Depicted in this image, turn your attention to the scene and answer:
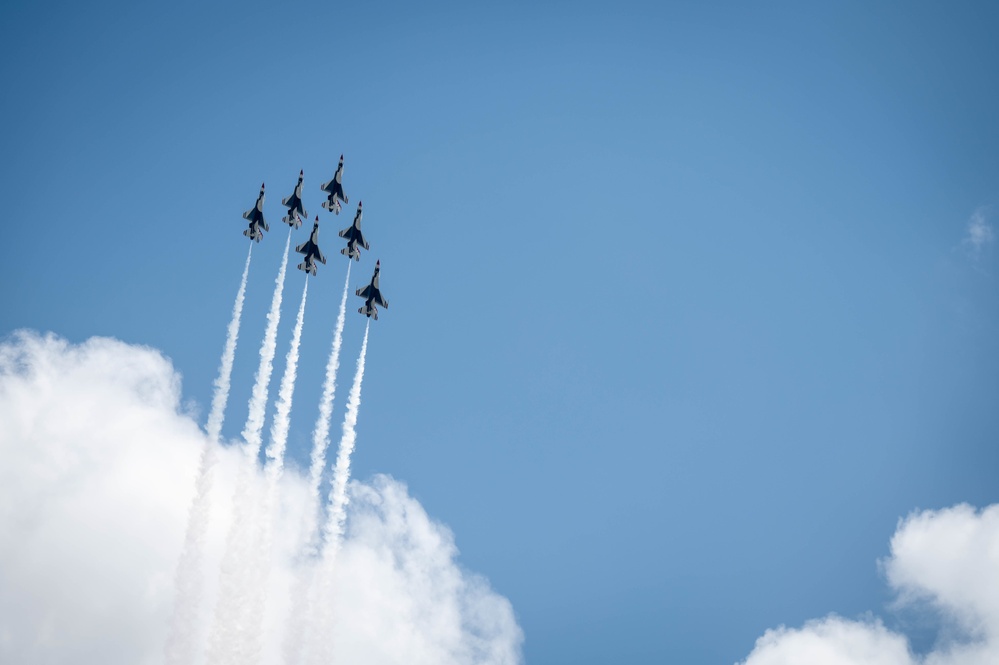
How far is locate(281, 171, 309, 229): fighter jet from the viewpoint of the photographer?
3952 inches

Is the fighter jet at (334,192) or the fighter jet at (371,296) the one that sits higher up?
the fighter jet at (334,192)

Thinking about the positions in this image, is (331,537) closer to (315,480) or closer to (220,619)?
(315,480)

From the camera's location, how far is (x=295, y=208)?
10056 cm

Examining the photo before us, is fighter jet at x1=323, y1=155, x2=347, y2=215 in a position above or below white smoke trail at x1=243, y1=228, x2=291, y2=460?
above

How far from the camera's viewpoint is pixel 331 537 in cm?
8850

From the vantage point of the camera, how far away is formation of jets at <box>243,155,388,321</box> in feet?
326

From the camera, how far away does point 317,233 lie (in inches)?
3964

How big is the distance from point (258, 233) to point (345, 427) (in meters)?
23.4

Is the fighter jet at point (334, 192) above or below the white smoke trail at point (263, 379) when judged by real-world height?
above

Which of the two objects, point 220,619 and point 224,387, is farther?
point 224,387

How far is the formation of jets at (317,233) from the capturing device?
99438 millimetres

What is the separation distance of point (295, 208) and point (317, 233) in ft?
11.6

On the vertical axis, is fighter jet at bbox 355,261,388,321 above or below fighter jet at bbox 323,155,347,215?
below

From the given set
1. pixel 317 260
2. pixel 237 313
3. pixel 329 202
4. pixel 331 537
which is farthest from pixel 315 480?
pixel 329 202
